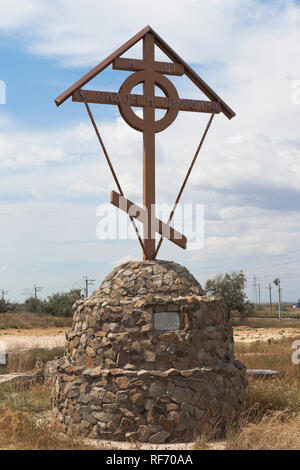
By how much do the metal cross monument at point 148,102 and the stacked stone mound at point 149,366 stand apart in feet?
2.85

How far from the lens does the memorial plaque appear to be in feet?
25.9

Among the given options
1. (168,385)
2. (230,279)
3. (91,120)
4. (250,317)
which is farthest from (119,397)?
(250,317)

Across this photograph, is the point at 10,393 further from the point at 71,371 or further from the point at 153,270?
the point at 153,270

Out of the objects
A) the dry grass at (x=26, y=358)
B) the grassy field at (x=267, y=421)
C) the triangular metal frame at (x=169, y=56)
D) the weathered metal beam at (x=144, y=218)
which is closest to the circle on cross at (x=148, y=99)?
the triangular metal frame at (x=169, y=56)

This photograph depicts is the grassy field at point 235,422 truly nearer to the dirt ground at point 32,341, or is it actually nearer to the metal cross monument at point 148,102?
the metal cross monument at point 148,102

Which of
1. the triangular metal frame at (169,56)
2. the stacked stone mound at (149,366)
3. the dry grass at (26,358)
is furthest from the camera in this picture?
the dry grass at (26,358)

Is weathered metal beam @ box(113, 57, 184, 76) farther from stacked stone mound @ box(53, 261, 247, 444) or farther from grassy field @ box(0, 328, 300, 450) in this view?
grassy field @ box(0, 328, 300, 450)

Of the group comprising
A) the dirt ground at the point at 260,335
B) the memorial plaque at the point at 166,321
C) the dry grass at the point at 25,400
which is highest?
the memorial plaque at the point at 166,321

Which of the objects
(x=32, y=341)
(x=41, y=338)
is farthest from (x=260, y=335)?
(x=32, y=341)

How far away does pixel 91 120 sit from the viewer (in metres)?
8.67

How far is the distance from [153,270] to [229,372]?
2050mm

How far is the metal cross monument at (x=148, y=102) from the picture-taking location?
8719mm

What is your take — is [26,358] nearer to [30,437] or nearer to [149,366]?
[30,437]

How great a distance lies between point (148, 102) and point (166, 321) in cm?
385
